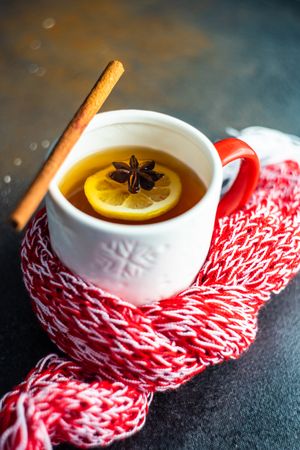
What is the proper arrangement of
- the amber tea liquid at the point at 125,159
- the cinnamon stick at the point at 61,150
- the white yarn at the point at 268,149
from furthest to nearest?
the white yarn at the point at 268,149, the amber tea liquid at the point at 125,159, the cinnamon stick at the point at 61,150

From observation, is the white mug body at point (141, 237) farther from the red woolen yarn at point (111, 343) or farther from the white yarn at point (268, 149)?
the white yarn at point (268, 149)

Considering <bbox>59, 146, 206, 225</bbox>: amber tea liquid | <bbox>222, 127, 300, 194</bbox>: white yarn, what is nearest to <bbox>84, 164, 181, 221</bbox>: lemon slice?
<bbox>59, 146, 206, 225</bbox>: amber tea liquid

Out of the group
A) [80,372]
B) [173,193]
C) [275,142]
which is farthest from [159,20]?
[80,372]

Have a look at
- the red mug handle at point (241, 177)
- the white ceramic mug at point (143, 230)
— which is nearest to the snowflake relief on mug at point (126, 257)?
the white ceramic mug at point (143, 230)

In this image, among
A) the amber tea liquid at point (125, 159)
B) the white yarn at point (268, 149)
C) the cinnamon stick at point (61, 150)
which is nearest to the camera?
the cinnamon stick at point (61, 150)

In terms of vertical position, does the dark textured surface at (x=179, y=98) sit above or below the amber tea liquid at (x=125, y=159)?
below

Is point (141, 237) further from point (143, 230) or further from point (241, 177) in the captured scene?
point (241, 177)

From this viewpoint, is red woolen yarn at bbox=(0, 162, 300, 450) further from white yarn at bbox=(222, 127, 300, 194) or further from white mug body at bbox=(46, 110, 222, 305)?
white yarn at bbox=(222, 127, 300, 194)

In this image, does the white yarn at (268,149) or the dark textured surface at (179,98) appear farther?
the white yarn at (268,149)
